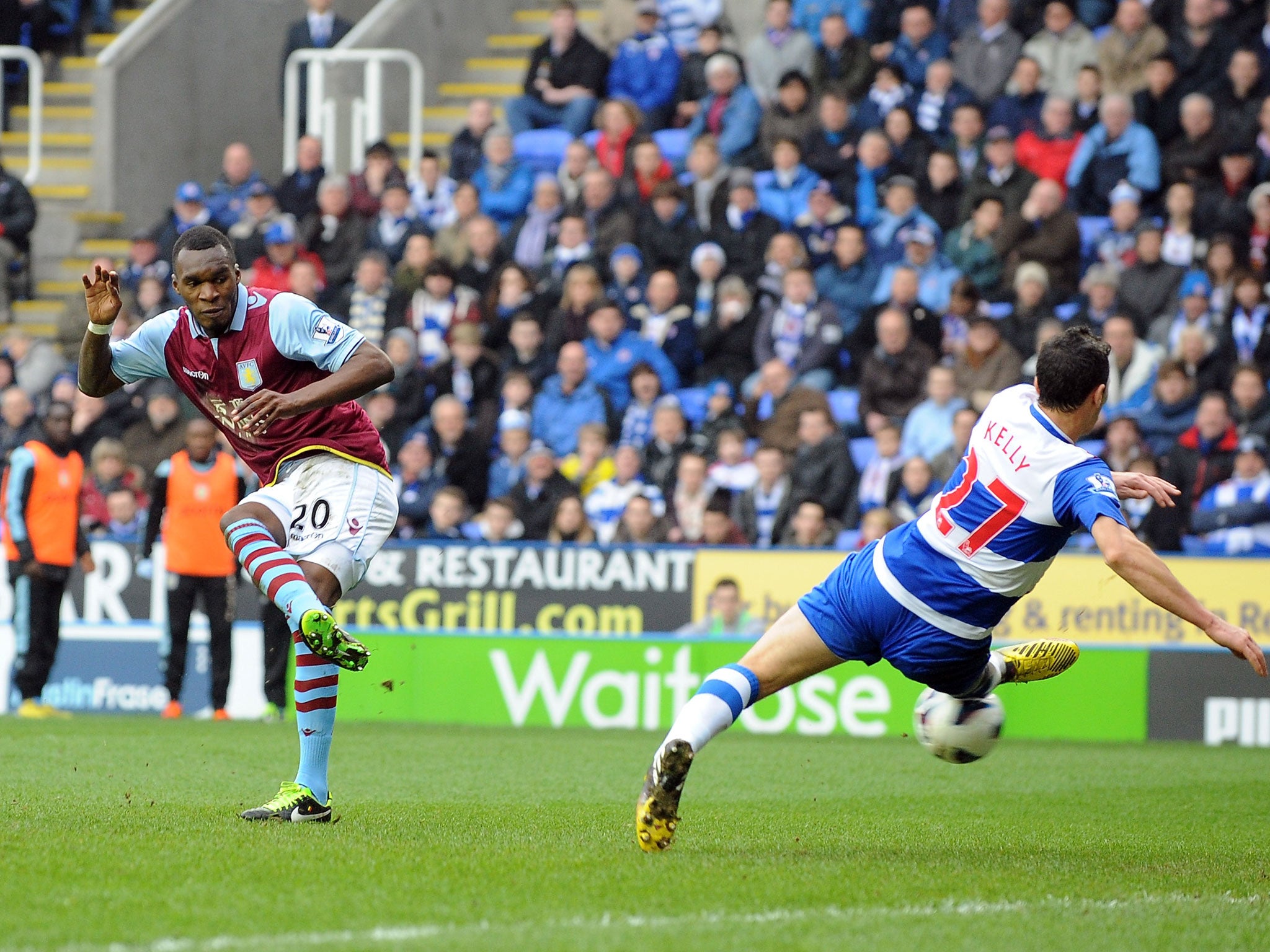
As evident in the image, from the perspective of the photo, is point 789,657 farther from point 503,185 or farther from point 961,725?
point 503,185

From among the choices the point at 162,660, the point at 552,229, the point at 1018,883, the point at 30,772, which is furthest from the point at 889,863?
the point at 552,229

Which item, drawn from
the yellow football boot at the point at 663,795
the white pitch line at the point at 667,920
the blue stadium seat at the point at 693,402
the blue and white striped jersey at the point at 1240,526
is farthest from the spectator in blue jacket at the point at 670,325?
the white pitch line at the point at 667,920

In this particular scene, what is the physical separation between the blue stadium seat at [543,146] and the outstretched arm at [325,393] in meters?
13.4

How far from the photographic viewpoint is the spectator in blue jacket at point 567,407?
17.1 m

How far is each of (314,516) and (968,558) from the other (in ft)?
8.47

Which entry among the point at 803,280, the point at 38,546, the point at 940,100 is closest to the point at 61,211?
the point at 38,546

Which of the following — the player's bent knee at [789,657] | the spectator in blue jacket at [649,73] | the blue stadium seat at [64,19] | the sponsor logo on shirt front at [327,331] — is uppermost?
the blue stadium seat at [64,19]

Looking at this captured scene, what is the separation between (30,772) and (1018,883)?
5.24 metres

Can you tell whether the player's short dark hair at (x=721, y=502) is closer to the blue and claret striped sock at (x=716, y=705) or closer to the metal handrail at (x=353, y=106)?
the metal handrail at (x=353, y=106)

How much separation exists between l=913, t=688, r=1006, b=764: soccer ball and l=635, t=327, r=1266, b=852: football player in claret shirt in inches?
6.6

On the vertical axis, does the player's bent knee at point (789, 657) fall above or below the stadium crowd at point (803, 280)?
below

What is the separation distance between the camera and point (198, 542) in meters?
14.4

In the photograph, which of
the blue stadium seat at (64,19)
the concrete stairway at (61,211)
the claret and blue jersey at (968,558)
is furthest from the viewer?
the blue stadium seat at (64,19)

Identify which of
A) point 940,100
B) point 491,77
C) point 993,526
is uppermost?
point 491,77
